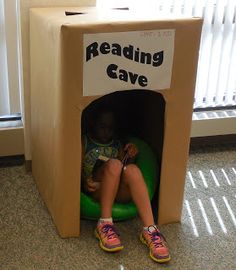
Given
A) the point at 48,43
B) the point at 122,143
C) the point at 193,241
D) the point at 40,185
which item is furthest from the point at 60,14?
the point at 193,241

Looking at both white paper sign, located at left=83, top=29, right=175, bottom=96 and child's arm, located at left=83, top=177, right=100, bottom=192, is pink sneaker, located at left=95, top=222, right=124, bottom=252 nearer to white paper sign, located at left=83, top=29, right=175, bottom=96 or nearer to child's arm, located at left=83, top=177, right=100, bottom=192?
child's arm, located at left=83, top=177, right=100, bottom=192

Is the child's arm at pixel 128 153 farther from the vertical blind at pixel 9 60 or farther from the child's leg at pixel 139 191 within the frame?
the vertical blind at pixel 9 60

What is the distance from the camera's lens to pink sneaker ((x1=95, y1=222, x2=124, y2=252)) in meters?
1.68

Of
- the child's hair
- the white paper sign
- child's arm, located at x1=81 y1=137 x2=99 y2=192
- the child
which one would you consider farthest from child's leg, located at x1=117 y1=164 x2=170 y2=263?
the white paper sign

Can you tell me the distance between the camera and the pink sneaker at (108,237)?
168 cm

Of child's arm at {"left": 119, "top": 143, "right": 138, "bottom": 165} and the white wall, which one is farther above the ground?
the white wall

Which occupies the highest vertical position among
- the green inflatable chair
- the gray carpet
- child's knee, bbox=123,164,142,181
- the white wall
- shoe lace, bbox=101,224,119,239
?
the white wall

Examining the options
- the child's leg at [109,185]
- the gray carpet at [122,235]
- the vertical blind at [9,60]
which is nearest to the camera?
the gray carpet at [122,235]

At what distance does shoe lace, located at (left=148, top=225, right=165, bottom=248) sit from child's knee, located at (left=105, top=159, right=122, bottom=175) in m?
0.24

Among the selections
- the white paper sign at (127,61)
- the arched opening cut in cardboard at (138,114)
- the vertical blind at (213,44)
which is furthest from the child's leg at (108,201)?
the vertical blind at (213,44)

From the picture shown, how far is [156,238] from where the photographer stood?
170 cm

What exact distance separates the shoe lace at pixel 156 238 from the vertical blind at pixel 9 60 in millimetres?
923

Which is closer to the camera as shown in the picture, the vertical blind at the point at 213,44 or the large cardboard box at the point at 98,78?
the large cardboard box at the point at 98,78

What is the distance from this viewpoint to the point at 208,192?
2.11 meters
